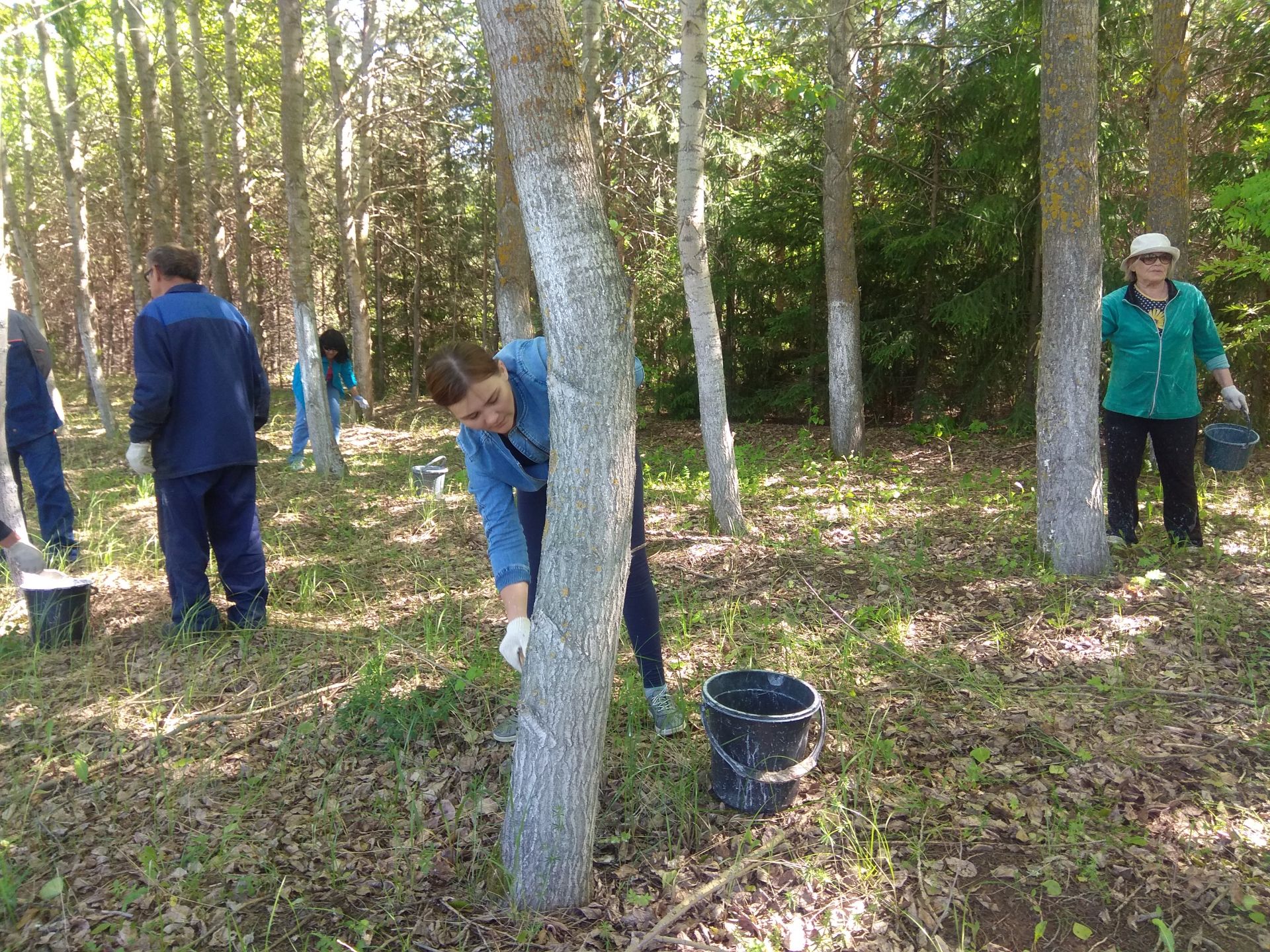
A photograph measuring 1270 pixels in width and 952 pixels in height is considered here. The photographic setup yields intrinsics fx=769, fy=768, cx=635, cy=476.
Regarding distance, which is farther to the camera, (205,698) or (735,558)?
(735,558)

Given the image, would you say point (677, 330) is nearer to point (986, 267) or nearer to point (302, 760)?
point (986, 267)

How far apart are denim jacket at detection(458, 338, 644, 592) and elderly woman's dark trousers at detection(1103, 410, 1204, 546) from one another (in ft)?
11.6

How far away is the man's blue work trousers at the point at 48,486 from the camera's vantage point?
4781 millimetres

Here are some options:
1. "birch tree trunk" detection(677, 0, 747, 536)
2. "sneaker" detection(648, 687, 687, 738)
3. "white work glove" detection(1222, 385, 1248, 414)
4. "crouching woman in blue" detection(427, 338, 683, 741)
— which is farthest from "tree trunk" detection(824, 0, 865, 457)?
"crouching woman in blue" detection(427, 338, 683, 741)

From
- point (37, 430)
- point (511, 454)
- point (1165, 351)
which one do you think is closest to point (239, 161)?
point (37, 430)

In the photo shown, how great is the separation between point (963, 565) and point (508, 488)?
328 cm

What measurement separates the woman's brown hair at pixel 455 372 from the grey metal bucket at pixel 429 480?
4.58 m

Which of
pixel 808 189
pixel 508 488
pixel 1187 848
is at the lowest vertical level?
pixel 1187 848

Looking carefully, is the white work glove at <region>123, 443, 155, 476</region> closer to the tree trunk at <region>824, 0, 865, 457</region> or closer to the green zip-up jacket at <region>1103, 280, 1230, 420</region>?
the green zip-up jacket at <region>1103, 280, 1230, 420</region>

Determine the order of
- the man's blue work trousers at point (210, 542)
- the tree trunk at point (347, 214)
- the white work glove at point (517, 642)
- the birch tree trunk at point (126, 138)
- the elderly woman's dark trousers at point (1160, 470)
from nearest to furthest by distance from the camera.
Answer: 1. the white work glove at point (517, 642)
2. the man's blue work trousers at point (210, 542)
3. the elderly woman's dark trousers at point (1160, 470)
4. the birch tree trunk at point (126, 138)
5. the tree trunk at point (347, 214)

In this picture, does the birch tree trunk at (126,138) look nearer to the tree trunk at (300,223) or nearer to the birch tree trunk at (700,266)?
the tree trunk at (300,223)

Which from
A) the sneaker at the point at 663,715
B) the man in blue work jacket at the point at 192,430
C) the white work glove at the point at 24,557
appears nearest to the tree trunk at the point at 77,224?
the white work glove at the point at 24,557

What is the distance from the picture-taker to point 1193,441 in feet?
14.6

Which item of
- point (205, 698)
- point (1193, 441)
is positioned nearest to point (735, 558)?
point (1193, 441)
